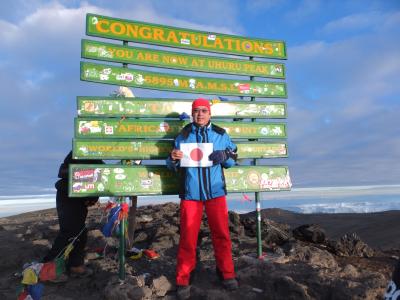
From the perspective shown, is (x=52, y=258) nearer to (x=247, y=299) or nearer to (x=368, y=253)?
(x=247, y=299)

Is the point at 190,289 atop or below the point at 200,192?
below

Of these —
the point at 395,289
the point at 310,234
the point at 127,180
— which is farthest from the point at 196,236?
the point at 310,234

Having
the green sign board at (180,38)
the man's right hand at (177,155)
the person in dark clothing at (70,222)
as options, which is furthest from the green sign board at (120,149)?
the green sign board at (180,38)

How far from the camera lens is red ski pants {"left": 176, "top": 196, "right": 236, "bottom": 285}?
16.0 ft

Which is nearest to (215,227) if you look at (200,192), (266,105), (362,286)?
(200,192)

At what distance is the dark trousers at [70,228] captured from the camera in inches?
213

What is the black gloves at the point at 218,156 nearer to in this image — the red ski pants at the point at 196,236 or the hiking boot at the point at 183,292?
the red ski pants at the point at 196,236

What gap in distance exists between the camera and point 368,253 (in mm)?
7527

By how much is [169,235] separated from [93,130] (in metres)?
2.97

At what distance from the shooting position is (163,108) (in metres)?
6.02

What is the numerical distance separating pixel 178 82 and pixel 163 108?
1.79 feet

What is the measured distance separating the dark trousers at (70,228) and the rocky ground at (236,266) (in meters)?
0.38

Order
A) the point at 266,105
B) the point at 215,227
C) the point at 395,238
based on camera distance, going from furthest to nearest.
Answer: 1. the point at 395,238
2. the point at 266,105
3. the point at 215,227

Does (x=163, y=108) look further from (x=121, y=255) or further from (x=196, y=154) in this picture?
(x=121, y=255)
